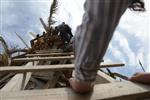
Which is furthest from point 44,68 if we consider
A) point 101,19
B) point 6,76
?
point 6,76

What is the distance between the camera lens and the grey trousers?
1.28 meters

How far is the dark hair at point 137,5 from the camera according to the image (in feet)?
4.84

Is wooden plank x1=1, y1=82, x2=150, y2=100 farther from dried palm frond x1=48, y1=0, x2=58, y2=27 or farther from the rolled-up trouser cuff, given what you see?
dried palm frond x1=48, y1=0, x2=58, y2=27

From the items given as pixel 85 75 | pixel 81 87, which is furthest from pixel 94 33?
pixel 81 87

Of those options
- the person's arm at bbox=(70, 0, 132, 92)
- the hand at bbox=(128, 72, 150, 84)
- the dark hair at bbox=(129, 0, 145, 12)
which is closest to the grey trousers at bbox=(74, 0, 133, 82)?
the person's arm at bbox=(70, 0, 132, 92)

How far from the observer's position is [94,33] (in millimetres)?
1356

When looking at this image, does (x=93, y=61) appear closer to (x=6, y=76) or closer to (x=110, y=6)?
(x=110, y=6)

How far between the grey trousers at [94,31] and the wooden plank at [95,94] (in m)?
0.14

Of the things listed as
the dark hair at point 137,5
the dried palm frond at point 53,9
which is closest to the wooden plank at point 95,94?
the dark hair at point 137,5

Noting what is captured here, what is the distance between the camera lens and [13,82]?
8.98 ft

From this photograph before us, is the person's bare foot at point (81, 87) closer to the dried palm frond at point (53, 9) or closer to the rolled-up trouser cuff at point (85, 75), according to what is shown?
the rolled-up trouser cuff at point (85, 75)

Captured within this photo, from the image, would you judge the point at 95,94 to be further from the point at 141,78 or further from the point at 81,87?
the point at 141,78

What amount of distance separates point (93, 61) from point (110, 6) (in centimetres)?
33

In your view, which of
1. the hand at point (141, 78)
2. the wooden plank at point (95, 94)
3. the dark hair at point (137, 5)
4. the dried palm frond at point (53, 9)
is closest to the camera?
the dark hair at point (137, 5)
